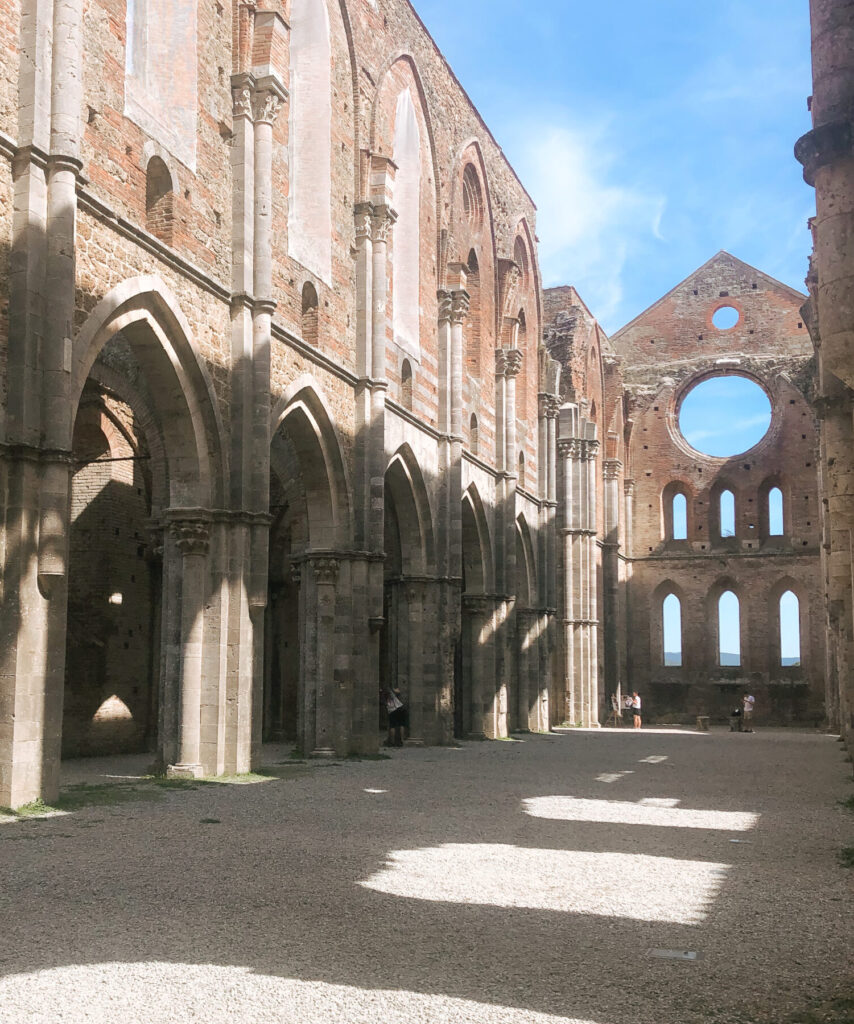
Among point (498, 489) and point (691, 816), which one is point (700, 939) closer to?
point (691, 816)

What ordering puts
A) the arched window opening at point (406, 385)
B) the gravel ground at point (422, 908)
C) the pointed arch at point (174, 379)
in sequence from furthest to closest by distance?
the arched window opening at point (406, 385), the pointed arch at point (174, 379), the gravel ground at point (422, 908)

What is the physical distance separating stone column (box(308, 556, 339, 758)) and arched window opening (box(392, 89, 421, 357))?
17.3 ft

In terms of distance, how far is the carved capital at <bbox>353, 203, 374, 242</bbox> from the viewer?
18391 millimetres

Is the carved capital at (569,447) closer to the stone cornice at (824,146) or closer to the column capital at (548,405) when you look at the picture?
the column capital at (548,405)

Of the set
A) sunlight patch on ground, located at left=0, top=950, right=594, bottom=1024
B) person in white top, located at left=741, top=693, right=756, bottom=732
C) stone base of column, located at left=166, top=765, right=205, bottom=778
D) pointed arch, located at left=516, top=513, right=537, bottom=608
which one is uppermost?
pointed arch, located at left=516, top=513, right=537, bottom=608

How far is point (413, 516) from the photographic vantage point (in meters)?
21.3

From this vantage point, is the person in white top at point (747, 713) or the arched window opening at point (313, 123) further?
the person in white top at point (747, 713)

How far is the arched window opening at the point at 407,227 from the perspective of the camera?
2123 cm

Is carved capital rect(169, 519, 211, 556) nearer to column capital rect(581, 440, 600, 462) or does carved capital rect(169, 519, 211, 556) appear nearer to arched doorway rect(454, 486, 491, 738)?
arched doorway rect(454, 486, 491, 738)

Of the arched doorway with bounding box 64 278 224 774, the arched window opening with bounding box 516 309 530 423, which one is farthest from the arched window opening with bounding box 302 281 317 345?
the arched window opening with bounding box 516 309 530 423

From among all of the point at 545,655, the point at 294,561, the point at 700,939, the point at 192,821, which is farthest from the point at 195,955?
the point at 545,655

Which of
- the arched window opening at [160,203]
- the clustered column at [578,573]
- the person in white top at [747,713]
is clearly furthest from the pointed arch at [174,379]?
the person in white top at [747,713]

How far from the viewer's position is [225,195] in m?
14.5

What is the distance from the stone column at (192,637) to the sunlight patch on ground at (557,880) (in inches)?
225
